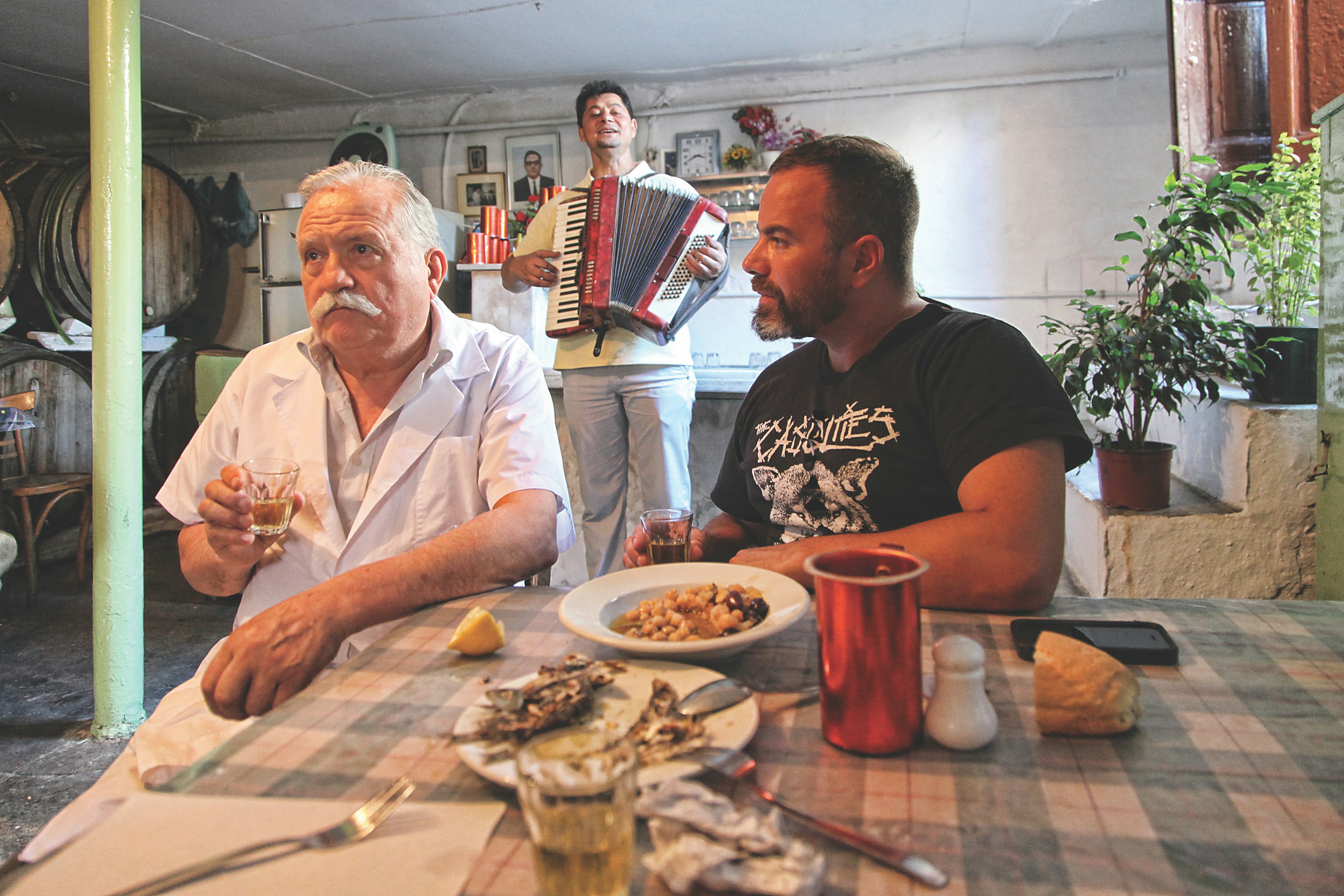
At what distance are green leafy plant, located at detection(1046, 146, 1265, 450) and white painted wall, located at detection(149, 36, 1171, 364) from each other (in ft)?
9.01

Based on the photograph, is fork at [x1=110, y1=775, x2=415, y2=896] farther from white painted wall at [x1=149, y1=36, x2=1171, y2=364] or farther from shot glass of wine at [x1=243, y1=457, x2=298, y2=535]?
white painted wall at [x1=149, y1=36, x2=1171, y2=364]

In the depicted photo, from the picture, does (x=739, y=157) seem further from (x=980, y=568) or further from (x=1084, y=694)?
(x=1084, y=694)

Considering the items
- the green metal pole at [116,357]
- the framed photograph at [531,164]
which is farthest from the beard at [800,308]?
the framed photograph at [531,164]

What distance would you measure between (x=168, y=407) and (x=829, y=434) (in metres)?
5.70

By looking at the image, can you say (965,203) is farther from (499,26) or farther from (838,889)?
(838,889)

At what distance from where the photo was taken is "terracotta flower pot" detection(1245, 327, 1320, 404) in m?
2.39

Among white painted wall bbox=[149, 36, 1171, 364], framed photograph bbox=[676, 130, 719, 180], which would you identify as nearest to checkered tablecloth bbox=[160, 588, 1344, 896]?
white painted wall bbox=[149, 36, 1171, 364]

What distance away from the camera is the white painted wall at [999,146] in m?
5.09

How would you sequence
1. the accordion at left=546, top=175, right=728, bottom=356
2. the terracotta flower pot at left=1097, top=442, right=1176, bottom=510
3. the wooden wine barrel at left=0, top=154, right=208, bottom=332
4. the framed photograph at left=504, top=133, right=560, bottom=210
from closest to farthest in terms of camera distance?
the terracotta flower pot at left=1097, top=442, right=1176, bottom=510, the accordion at left=546, top=175, right=728, bottom=356, the wooden wine barrel at left=0, top=154, right=208, bottom=332, the framed photograph at left=504, top=133, right=560, bottom=210

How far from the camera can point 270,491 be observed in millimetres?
1329

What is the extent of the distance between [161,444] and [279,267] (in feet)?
4.85

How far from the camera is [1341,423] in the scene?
209cm

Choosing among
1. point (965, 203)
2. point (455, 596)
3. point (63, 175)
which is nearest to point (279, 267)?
point (63, 175)

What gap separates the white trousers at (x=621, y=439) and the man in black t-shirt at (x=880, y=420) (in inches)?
61.0
